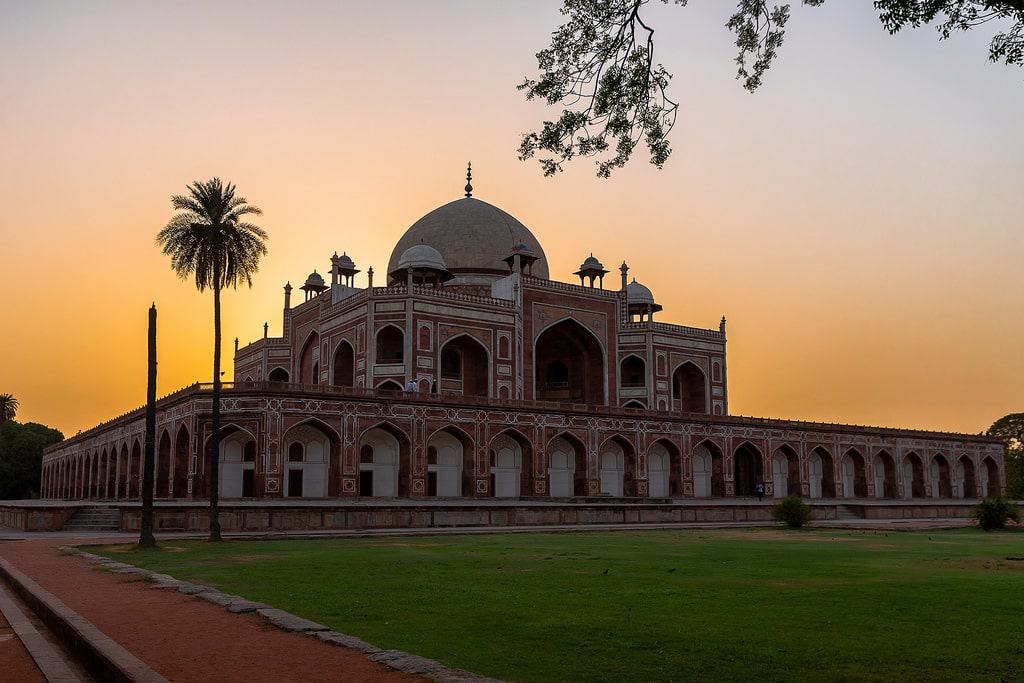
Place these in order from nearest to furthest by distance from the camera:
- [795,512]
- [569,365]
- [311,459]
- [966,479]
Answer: [795,512]
[311,459]
[569,365]
[966,479]

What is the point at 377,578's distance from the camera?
36.8 feet

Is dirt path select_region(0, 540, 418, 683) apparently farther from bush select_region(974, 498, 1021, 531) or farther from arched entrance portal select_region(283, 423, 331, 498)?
arched entrance portal select_region(283, 423, 331, 498)

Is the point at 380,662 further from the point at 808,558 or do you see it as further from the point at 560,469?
the point at 560,469

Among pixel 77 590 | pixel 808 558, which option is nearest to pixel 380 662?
pixel 77 590

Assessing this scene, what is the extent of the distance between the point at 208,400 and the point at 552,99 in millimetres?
29315

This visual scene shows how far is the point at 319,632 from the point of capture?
7.04 meters

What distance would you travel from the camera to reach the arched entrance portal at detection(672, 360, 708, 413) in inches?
2142

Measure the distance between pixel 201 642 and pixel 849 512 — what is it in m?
31.7

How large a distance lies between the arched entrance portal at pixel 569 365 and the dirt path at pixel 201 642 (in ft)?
135

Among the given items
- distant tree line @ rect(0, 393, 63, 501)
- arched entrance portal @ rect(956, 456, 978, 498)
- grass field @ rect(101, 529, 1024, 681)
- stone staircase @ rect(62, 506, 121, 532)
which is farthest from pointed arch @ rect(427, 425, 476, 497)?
distant tree line @ rect(0, 393, 63, 501)

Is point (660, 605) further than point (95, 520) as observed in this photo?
No

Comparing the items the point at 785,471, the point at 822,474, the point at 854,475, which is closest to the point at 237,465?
the point at 785,471

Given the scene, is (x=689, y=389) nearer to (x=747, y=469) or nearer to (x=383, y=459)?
(x=747, y=469)

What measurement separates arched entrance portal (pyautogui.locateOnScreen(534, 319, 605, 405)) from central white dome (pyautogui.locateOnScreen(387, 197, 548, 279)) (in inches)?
185
